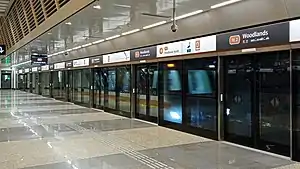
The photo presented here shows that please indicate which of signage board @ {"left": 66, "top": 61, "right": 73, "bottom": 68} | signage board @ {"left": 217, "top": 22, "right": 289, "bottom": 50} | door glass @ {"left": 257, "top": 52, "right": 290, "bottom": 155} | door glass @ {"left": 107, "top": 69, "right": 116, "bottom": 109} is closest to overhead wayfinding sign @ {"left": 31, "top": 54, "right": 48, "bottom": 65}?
signage board @ {"left": 66, "top": 61, "right": 73, "bottom": 68}

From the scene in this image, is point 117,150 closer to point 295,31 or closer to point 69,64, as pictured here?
point 295,31

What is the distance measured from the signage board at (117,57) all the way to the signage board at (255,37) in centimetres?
510

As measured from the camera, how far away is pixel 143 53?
10.7 meters

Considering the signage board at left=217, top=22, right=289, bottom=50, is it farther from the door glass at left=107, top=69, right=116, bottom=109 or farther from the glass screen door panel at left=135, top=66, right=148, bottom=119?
the door glass at left=107, top=69, right=116, bottom=109

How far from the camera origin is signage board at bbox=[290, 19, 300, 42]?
5.42 m

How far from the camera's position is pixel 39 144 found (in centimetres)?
708

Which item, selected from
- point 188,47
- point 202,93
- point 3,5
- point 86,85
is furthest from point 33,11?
point 3,5

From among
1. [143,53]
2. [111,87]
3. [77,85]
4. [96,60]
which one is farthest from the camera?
[77,85]

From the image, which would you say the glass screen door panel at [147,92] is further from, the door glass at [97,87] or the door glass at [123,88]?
the door glass at [97,87]

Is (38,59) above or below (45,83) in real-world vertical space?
above

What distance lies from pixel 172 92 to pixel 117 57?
12.3ft

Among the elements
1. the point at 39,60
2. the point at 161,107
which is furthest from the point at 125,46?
the point at 39,60

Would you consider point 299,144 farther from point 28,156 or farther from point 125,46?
point 125,46

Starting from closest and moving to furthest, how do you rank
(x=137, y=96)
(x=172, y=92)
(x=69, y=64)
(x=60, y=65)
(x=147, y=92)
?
1. (x=172, y=92)
2. (x=147, y=92)
3. (x=137, y=96)
4. (x=69, y=64)
5. (x=60, y=65)
